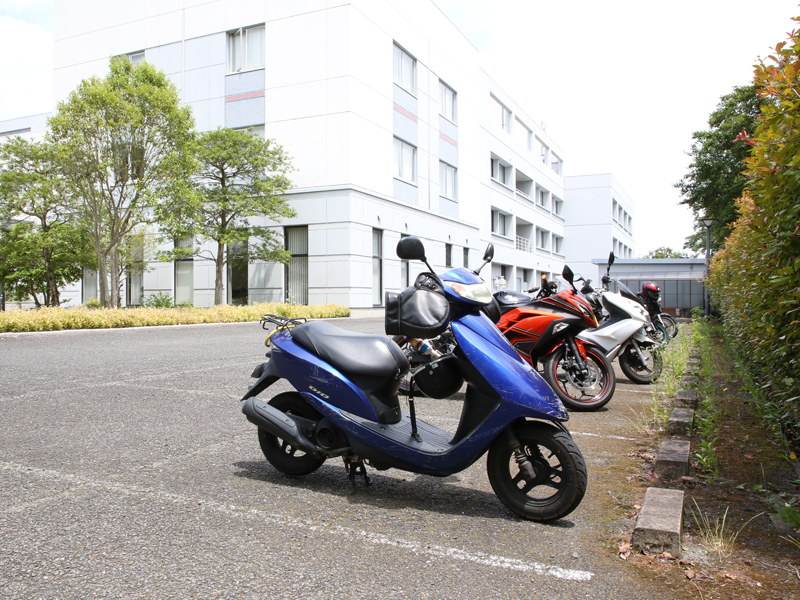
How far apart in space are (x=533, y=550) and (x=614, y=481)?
129 cm

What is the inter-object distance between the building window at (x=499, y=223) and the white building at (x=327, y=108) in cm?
884

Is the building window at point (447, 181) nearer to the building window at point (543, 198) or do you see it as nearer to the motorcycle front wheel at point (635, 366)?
the building window at point (543, 198)

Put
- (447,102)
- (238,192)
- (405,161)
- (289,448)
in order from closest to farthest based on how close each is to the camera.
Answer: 1. (289,448)
2. (238,192)
3. (405,161)
4. (447,102)

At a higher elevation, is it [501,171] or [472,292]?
[501,171]

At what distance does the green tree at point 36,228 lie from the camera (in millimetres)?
20141

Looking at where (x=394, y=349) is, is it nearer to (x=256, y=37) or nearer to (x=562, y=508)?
(x=562, y=508)

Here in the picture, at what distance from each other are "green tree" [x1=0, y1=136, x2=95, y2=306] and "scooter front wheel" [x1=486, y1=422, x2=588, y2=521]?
18893mm

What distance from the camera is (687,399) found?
19.3 feet

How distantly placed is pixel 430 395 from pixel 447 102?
105 ft

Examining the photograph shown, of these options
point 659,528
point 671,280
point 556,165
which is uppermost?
point 556,165

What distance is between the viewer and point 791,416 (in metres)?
4.16

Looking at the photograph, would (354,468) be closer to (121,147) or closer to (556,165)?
(121,147)

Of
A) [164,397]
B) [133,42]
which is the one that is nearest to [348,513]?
[164,397]

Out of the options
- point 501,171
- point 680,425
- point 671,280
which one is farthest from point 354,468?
point 501,171
